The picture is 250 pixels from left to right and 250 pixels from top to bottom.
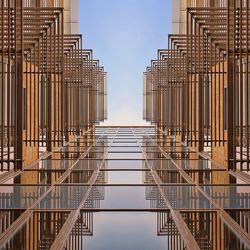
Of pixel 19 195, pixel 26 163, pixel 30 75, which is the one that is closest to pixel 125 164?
pixel 26 163

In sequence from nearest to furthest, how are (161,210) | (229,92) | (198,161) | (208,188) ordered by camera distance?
(161,210) → (208,188) → (229,92) → (198,161)

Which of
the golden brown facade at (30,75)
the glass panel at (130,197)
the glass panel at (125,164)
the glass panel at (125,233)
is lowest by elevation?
the glass panel at (125,233)

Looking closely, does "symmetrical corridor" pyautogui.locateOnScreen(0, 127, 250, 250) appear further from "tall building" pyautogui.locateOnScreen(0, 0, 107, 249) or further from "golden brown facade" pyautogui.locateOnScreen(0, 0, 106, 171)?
"golden brown facade" pyautogui.locateOnScreen(0, 0, 106, 171)

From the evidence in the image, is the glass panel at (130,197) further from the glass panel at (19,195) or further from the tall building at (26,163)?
the glass panel at (19,195)

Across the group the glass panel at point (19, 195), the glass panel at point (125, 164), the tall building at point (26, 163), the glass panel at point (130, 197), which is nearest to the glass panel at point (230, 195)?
the glass panel at point (130, 197)

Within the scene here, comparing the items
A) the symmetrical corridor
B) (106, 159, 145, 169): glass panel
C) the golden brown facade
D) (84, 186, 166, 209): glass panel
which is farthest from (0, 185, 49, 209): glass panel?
(106, 159, 145, 169): glass panel

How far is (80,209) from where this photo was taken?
511 cm

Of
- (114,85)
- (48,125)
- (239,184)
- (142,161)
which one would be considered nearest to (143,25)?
(114,85)

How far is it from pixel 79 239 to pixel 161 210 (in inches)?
46.1

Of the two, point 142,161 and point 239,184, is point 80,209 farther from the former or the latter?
point 142,161

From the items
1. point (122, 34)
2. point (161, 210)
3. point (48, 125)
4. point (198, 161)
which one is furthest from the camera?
point (122, 34)

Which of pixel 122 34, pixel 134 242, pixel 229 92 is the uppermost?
pixel 122 34

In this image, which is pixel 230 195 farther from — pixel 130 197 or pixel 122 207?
pixel 122 207

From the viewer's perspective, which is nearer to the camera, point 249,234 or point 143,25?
point 249,234
